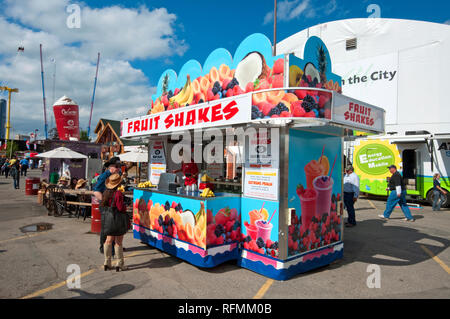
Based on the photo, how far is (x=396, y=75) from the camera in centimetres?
1745

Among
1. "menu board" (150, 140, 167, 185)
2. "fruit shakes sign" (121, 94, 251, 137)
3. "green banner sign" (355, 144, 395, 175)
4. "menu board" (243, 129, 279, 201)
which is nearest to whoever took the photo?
"fruit shakes sign" (121, 94, 251, 137)

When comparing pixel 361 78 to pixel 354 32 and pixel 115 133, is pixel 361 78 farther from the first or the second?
pixel 115 133

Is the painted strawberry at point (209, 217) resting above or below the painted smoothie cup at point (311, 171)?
below

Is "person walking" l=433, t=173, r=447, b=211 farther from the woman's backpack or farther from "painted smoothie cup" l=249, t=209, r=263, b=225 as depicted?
the woman's backpack

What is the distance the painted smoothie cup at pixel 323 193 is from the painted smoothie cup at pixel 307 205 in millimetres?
111

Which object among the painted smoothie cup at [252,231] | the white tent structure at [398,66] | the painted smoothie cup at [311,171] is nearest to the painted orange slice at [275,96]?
the painted smoothie cup at [311,171]

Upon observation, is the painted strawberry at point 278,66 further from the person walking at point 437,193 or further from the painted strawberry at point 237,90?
the person walking at point 437,193

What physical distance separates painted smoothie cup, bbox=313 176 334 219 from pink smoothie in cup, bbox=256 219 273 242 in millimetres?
1006

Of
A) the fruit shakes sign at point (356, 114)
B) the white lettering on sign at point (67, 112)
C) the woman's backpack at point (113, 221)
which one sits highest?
the white lettering on sign at point (67, 112)

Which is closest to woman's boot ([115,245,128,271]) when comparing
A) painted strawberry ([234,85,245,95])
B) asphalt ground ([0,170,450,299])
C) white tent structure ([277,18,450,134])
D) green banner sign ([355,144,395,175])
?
asphalt ground ([0,170,450,299])

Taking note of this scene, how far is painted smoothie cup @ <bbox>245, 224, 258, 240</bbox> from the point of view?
4723 millimetres

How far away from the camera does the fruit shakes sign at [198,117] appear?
4258 mm

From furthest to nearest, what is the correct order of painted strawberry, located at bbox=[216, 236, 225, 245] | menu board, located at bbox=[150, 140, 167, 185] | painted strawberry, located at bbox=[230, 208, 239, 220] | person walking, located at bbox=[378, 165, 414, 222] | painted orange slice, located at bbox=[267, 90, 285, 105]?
person walking, located at bbox=[378, 165, 414, 222]
menu board, located at bbox=[150, 140, 167, 185]
painted strawberry, located at bbox=[230, 208, 239, 220]
painted strawberry, located at bbox=[216, 236, 225, 245]
painted orange slice, located at bbox=[267, 90, 285, 105]

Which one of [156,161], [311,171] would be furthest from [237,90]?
[156,161]
